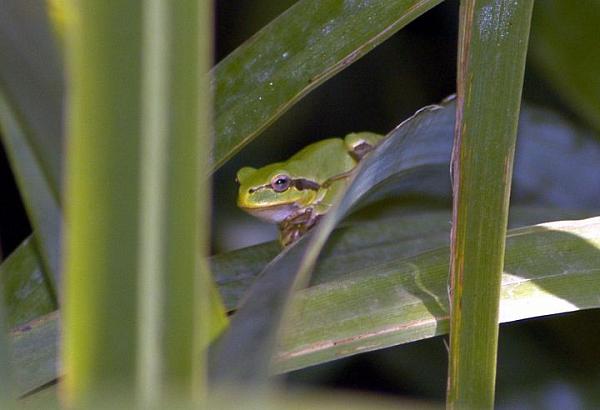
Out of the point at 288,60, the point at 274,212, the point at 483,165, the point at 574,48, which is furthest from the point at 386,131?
the point at 483,165

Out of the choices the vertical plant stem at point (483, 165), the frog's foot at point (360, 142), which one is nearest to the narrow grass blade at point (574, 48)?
the frog's foot at point (360, 142)

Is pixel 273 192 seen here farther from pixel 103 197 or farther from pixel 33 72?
pixel 103 197

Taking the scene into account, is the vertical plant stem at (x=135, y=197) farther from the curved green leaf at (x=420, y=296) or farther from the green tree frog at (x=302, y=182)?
the green tree frog at (x=302, y=182)

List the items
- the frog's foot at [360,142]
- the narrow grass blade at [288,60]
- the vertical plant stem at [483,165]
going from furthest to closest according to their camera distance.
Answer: the frog's foot at [360,142]
the narrow grass blade at [288,60]
the vertical plant stem at [483,165]

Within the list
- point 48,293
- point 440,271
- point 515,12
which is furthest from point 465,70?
point 48,293

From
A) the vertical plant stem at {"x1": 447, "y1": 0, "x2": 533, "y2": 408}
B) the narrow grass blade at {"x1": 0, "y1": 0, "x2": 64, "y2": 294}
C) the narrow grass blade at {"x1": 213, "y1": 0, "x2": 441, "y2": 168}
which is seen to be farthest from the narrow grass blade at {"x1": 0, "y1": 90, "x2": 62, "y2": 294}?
the vertical plant stem at {"x1": 447, "y1": 0, "x2": 533, "y2": 408}

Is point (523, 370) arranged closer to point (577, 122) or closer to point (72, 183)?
point (577, 122)

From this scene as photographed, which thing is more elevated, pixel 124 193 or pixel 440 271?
pixel 124 193
